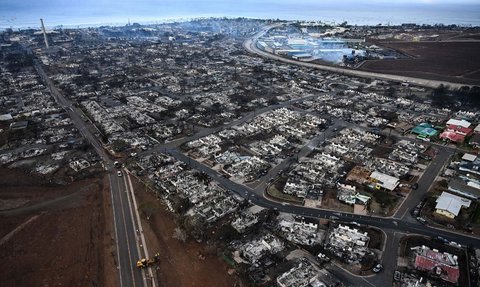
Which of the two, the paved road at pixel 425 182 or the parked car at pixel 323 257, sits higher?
the paved road at pixel 425 182

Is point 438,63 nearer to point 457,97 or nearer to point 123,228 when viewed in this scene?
point 457,97

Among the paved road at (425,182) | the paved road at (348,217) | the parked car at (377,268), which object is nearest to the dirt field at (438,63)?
the paved road at (425,182)

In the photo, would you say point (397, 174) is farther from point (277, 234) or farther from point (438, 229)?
point (277, 234)

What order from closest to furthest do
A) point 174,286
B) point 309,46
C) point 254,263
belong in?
point 174,286 → point 254,263 → point 309,46

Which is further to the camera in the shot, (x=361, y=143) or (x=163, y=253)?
(x=361, y=143)

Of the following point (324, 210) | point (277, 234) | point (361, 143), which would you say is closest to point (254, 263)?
point (277, 234)

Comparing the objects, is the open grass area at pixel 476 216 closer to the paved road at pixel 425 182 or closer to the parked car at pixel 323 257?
the paved road at pixel 425 182

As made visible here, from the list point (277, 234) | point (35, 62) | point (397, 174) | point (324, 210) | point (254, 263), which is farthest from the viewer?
point (35, 62)
